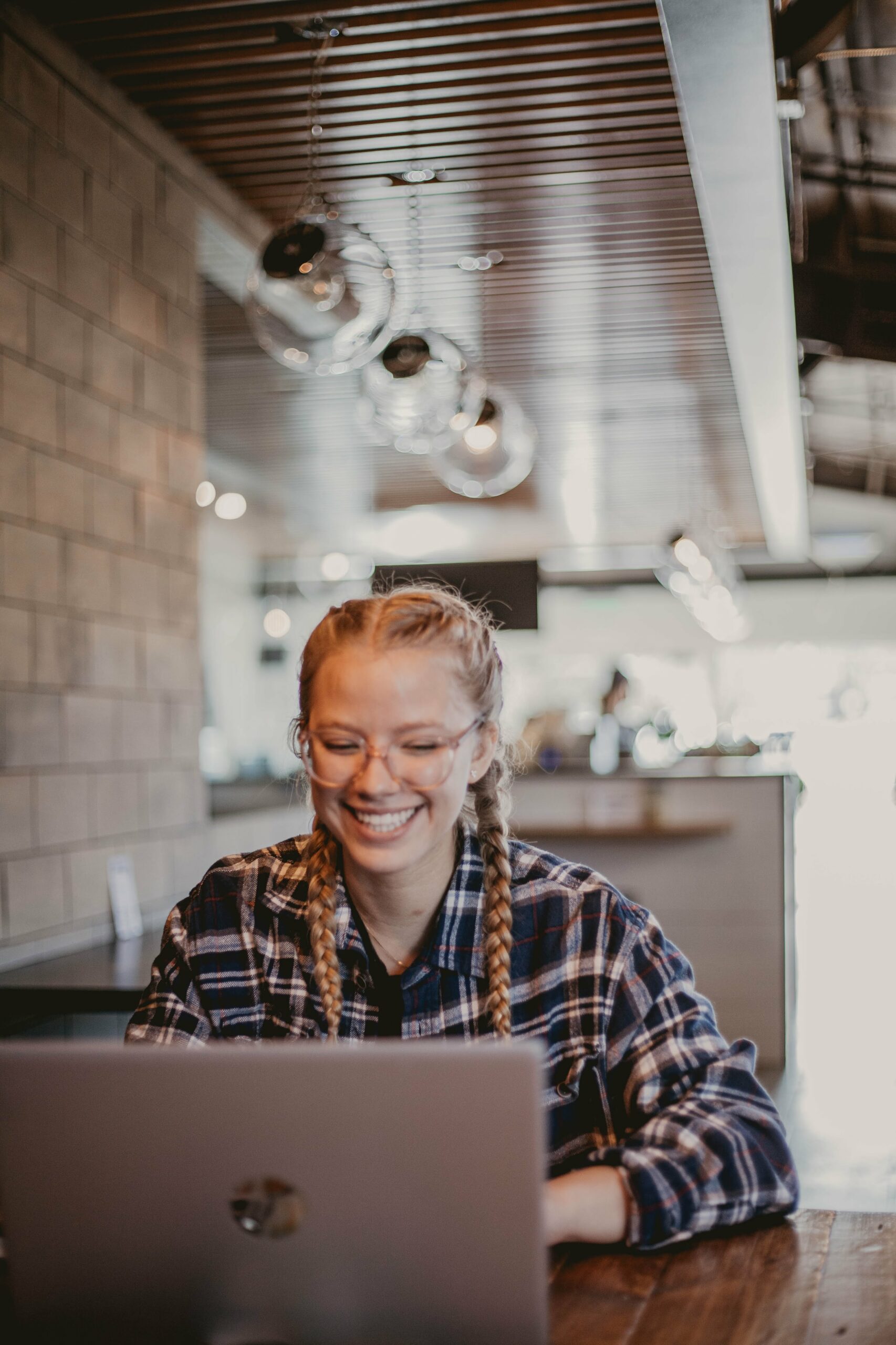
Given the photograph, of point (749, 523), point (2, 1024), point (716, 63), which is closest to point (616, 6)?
point (716, 63)

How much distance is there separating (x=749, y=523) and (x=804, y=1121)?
694 cm

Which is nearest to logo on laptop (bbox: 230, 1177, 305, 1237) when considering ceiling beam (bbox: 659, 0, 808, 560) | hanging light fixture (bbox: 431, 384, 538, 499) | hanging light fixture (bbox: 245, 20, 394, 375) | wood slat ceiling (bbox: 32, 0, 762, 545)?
hanging light fixture (bbox: 245, 20, 394, 375)

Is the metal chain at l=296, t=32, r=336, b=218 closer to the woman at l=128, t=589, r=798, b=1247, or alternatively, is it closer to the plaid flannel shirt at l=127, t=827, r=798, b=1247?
the woman at l=128, t=589, r=798, b=1247

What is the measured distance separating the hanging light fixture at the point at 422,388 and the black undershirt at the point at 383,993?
203cm

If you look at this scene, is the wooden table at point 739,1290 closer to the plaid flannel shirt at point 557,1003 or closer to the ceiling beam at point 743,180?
the plaid flannel shirt at point 557,1003

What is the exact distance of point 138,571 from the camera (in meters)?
3.52

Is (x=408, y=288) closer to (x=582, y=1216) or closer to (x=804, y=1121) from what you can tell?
(x=804, y=1121)

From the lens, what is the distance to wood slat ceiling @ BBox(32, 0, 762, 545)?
10.2 feet

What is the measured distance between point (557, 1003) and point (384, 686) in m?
0.41

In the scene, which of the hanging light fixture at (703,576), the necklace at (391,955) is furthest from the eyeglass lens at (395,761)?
the hanging light fixture at (703,576)

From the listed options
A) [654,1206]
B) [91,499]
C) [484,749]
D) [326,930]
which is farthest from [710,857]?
[654,1206]

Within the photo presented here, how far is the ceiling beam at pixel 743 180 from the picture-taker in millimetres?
2684

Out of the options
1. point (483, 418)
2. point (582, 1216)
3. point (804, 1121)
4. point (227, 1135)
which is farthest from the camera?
point (804, 1121)

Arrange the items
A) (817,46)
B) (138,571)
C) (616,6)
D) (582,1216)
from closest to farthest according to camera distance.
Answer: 1. (582,1216)
2. (616,6)
3. (817,46)
4. (138,571)
